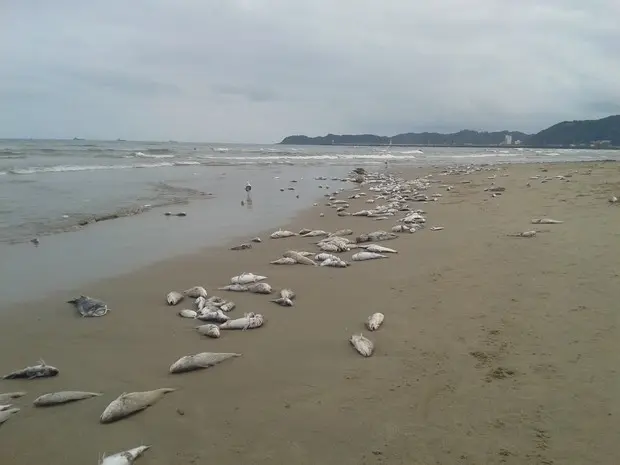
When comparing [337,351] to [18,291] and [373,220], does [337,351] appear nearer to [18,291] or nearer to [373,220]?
[18,291]

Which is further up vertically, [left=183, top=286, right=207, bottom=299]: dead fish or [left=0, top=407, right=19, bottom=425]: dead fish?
[left=183, top=286, right=207, bottom=299]: dead fish

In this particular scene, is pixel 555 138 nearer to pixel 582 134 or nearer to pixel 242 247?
pixel 582 134

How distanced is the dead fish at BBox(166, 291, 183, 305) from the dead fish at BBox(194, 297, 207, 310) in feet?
1.02

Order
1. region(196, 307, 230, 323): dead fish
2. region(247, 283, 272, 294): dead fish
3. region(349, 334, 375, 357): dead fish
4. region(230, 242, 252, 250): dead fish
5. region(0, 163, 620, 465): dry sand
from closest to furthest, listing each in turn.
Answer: region(0, 163, 620, 465): dry sand < region(349, 334, 375, 357): dead fish < region(196, 307, 230, 323): dead fish < region(247, 283, 272, 294): dead fish < region(230, 242, 252, 250): dead fish

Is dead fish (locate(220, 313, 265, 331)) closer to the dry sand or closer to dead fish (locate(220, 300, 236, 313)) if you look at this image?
the dry sand

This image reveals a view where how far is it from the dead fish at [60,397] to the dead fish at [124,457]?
3.49 ft

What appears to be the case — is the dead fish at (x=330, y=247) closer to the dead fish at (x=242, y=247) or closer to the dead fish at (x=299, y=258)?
the dead fish at (x=299, y=258)

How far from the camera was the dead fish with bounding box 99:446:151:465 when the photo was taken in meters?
3.43

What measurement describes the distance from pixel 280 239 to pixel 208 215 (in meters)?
4.60

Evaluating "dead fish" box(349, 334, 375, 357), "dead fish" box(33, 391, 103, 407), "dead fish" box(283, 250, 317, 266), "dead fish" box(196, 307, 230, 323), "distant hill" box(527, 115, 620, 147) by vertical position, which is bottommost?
"dead fish" box(33, 391, 103, 407)

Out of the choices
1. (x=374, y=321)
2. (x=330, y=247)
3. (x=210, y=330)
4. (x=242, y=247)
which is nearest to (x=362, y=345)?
(x=374, y=321)

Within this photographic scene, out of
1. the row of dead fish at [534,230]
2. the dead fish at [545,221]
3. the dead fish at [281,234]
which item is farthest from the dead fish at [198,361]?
the dead fish at [545,221]

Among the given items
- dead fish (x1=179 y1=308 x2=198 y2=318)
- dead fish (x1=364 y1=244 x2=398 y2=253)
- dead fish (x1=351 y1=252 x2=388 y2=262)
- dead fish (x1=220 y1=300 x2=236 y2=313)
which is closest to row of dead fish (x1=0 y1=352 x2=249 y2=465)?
dead fish (x1=179 y1=308 x2=198 y2=318)

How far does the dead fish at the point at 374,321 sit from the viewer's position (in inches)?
227
